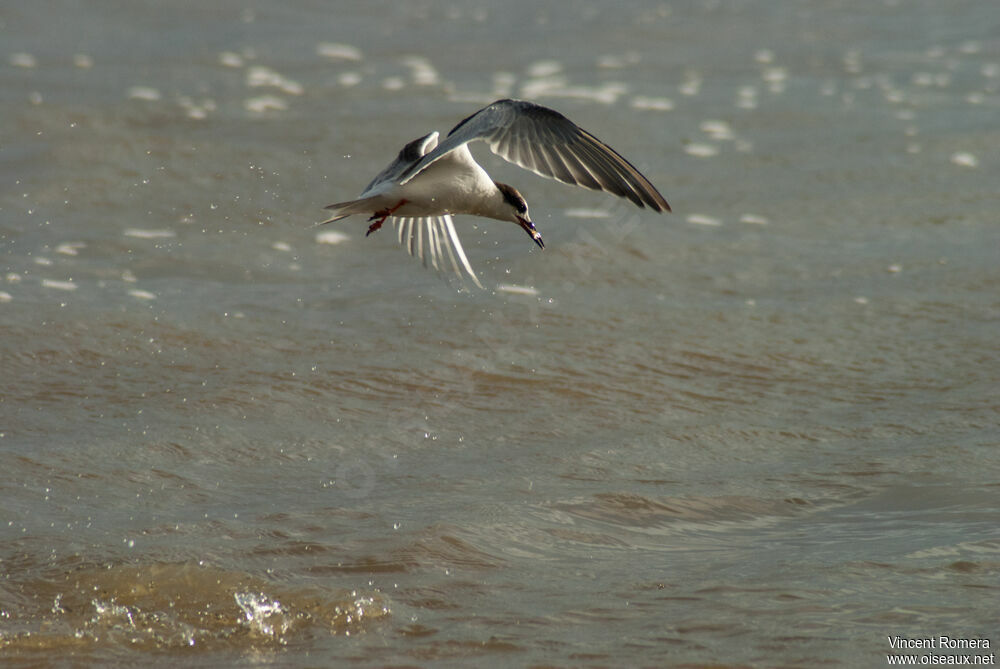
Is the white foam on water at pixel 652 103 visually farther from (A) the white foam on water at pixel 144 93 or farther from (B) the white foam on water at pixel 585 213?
(A) the white foam on water at pixel 144 93

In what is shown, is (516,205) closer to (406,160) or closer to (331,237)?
(406,160)

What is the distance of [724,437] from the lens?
6.95 m

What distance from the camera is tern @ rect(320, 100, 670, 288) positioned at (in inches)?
205

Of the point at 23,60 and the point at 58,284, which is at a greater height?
the point at 23,60

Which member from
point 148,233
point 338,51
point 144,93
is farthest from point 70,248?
point 338,51

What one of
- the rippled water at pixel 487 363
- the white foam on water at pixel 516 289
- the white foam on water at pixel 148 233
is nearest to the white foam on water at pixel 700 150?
the rippled water at pixel 487 363

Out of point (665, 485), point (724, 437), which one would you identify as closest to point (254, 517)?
point (665, 485)

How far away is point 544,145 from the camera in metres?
5.42

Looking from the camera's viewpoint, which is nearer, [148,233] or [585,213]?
[148,233]

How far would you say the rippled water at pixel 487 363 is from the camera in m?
4.93

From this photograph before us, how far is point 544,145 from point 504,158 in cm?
17

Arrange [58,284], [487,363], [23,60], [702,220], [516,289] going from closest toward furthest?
1. [487,363]
2. [58,284]
3. [516,289]
4. [702,220]
5. [23,60]

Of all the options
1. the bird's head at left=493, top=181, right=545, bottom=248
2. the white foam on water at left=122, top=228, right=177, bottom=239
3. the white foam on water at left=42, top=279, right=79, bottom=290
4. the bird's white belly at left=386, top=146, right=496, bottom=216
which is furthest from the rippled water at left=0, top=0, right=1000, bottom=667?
the bird's white belly at left=386, top=146, right=496, bottom=216

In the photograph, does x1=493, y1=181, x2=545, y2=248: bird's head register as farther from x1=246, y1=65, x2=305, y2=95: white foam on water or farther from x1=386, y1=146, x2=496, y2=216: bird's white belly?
x1=246, y1=65, x2=305, y2=95: white foam on water
